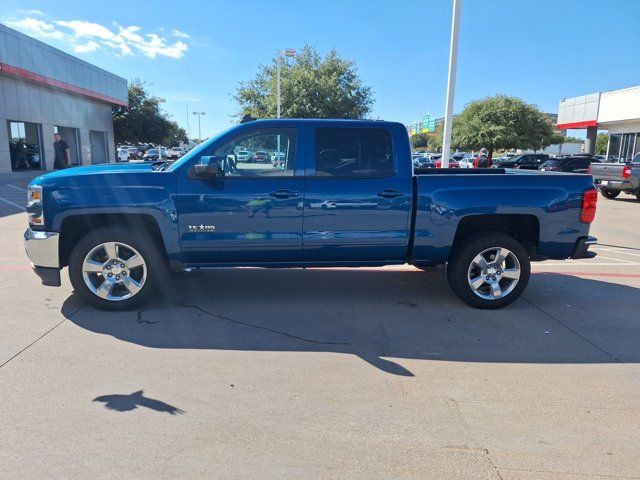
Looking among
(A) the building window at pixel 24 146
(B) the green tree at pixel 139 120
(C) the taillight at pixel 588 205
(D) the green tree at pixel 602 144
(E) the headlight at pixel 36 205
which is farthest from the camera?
(D) the green tree at pixel 602 144

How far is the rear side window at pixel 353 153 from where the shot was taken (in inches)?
198

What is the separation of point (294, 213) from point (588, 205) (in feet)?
10.3

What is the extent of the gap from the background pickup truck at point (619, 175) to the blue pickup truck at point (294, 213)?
13880 mm

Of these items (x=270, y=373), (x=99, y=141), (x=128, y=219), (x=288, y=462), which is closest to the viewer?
(x=288, y=462)

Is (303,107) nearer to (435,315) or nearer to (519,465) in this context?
(435,315)

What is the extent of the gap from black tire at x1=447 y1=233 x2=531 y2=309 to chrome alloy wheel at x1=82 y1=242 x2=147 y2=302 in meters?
3.31

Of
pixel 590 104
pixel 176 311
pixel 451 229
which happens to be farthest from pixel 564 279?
pixel 590 104

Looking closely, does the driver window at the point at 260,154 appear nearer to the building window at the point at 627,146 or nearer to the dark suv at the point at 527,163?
the dark suv at the point at 527,163

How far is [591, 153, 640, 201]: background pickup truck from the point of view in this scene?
16656 mm

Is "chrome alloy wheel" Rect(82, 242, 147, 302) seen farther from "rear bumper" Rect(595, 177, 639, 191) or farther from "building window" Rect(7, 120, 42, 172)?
"building window" Rect(7, 120, 42, 172)

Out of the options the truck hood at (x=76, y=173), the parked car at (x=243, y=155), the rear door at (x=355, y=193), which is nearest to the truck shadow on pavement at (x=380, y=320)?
the rear door at (x=355, y=193)

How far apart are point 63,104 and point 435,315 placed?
30.8m

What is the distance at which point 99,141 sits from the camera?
36.4m

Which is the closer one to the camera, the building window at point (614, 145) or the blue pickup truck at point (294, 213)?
the blue pickup truck at point (294, 213)
